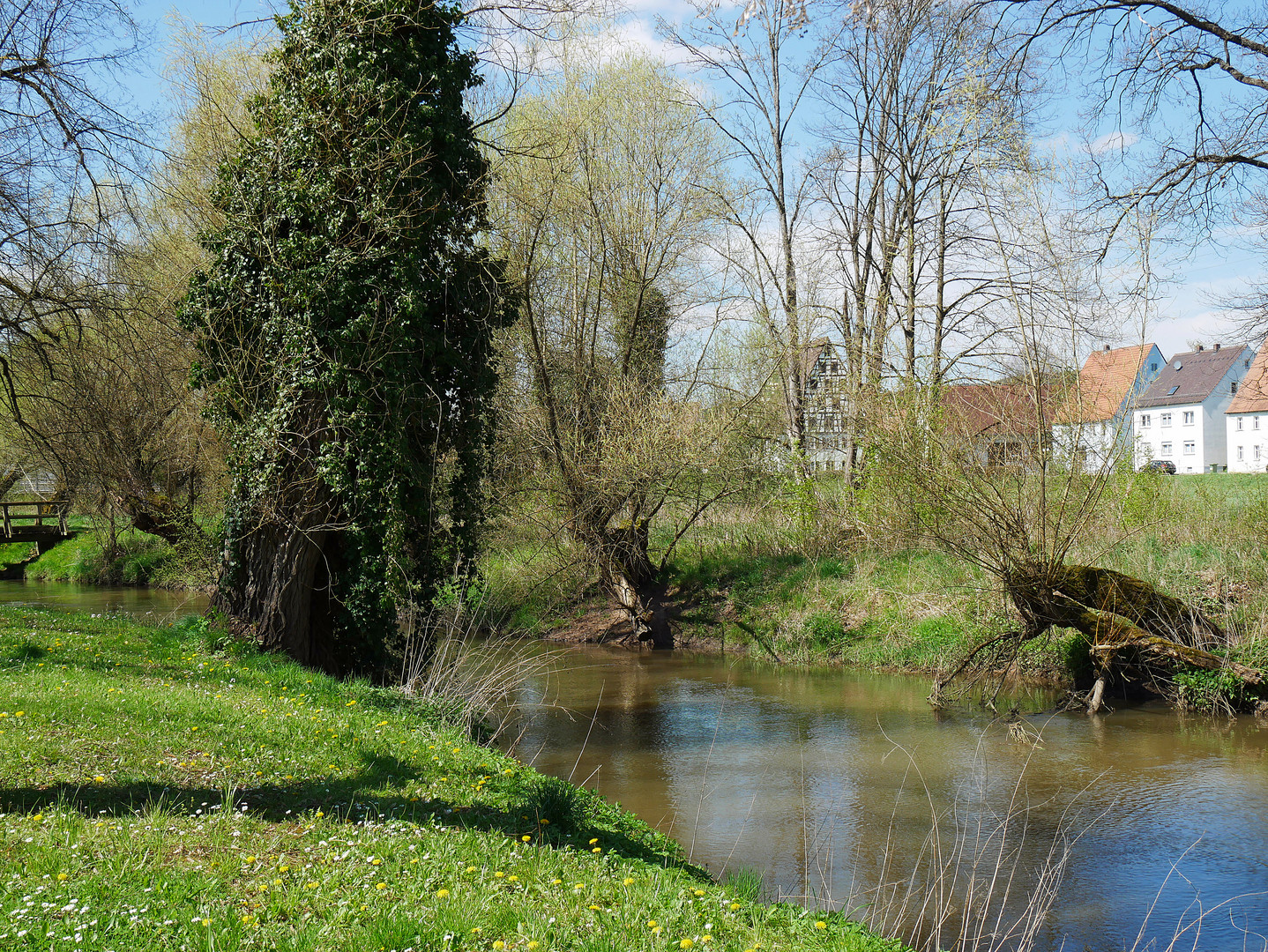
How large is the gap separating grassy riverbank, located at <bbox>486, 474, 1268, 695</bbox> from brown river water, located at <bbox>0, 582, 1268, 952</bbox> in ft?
4.63

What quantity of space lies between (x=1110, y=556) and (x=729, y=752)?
26.4 feet

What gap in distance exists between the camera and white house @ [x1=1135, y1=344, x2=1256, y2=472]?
5584 cm

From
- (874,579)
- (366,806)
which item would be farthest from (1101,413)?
(366,806)

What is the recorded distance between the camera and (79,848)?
14.5 feet

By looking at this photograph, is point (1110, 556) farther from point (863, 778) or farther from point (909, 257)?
point (909, 257)

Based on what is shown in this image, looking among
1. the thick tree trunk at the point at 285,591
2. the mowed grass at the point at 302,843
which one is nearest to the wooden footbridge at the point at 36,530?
the thick tree trunk at the point at 285,591

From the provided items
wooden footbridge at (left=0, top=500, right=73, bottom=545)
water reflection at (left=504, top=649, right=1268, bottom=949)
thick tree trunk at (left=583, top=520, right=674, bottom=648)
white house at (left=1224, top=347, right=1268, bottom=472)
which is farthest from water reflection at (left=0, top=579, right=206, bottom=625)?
white house at (left=1224, top=347, right=1268, bottom=472)

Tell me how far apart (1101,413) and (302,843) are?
10253 mm

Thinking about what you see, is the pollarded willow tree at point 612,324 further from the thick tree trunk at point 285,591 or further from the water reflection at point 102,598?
the water reflection at point 102,598

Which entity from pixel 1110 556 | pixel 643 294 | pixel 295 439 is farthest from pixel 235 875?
pixel 643 294

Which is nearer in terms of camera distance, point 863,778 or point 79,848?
point 79,848

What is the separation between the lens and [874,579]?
59.7ft

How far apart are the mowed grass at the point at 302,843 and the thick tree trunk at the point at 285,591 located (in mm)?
2896

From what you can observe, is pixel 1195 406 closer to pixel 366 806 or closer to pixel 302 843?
pixel 366 806
